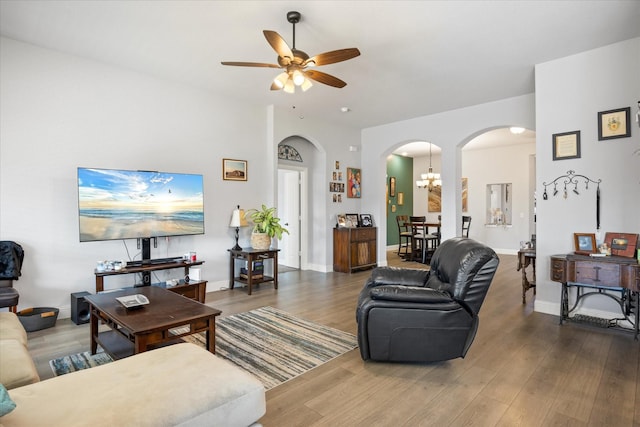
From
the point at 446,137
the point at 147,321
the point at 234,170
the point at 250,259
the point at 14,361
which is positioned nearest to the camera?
the point at 14,361

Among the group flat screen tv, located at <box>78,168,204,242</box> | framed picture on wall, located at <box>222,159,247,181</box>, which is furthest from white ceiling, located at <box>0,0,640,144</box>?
flat screen tv, located at <box>78,168,204,242</box>

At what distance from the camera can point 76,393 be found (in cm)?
136

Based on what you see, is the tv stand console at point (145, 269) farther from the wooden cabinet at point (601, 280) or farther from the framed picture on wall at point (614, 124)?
the framed picture on wall at point (614, 124)

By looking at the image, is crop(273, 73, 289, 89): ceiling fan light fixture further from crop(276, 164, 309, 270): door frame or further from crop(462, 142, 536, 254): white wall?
crop(462, 142, 536, 254): white wall

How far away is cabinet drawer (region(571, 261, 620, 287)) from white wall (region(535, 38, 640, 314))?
20.4 inches

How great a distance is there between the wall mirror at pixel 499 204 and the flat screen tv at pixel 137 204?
320 inches

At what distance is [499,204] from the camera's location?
30.9 feet

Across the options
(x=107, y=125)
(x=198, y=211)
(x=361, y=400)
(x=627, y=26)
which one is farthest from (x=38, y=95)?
(x=627, y=26)

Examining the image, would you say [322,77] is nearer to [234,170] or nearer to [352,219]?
[234,170]

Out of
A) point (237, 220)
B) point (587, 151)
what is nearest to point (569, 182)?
point (587, 151)

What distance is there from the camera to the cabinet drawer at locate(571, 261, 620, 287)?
3252mm

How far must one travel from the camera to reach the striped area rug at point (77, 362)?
2.59 m

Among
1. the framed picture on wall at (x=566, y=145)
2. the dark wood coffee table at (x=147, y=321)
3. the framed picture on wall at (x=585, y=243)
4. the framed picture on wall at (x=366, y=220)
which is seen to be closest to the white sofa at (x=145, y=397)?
the dark wood coffee table at (x=147, y=321)

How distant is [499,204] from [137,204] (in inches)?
354
